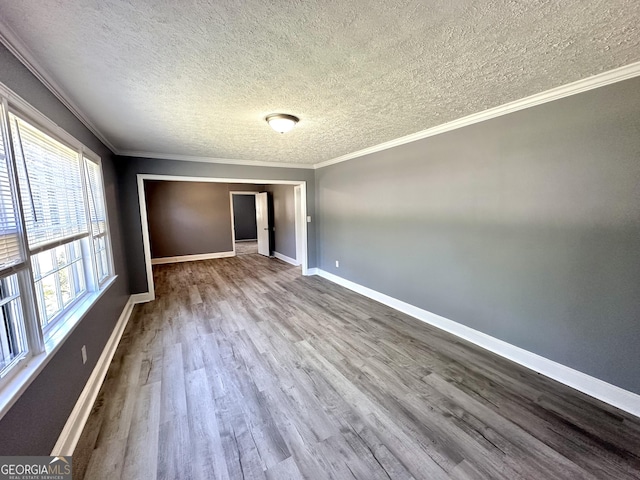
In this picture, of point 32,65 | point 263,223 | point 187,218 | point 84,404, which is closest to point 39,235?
point 32,65

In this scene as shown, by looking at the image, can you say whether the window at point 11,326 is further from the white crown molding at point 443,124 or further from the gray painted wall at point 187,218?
the gray painted wall at point 187,218

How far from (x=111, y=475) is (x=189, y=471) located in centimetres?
42

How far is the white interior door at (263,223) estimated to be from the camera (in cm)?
798

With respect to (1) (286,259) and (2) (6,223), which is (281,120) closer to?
(2) (6,223)

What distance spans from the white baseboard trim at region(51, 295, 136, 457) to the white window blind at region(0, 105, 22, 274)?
1092 millimetres

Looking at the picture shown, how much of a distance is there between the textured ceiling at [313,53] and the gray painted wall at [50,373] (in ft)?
0.56

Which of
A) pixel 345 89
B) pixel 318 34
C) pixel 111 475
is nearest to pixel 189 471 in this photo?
pixel 111 475

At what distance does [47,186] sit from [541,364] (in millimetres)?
4131

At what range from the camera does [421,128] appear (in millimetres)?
3041

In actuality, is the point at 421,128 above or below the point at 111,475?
above

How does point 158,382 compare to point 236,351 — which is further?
point 236,351

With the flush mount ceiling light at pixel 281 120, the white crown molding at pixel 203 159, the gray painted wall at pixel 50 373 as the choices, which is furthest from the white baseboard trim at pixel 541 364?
the gray painted wall at pixel 50 373

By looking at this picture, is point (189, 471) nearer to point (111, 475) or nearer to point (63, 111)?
point (111, 475)

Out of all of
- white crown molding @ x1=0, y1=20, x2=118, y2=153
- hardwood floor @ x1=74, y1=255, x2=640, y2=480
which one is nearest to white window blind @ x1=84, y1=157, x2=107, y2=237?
white crown molding @ x1=0, y1=20, x2=118, y2=153
